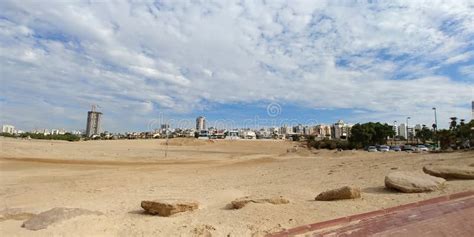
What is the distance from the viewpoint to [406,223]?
8.29 m

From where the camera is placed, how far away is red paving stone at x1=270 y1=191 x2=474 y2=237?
302 inches

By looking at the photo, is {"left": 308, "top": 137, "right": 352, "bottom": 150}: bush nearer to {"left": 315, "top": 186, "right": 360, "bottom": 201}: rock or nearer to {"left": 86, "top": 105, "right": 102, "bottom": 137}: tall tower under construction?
{"left": 315, "top": 186, "right": 360, "bottom": 201}: rock

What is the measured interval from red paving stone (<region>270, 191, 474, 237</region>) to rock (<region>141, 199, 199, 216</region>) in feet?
10.1

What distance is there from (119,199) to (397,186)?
9386 millimetres

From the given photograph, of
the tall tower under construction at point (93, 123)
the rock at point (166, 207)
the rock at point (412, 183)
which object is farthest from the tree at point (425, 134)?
the tall tower under construction at point (93, 123)

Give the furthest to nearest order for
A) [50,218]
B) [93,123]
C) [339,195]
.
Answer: [93,123]
[339,195]
[50,218]

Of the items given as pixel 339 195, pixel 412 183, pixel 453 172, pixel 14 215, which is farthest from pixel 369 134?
pixel 14 215

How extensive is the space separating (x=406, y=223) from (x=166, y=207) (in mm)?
5809

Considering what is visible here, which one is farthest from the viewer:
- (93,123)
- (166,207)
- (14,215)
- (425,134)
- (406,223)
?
(93,123)

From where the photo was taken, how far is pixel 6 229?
820 centimetres

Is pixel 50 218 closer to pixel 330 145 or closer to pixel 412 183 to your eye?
pixel 412 183

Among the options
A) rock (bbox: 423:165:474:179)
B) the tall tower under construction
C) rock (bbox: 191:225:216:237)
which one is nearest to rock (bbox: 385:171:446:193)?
rock (bbox: 423:165:474:179)

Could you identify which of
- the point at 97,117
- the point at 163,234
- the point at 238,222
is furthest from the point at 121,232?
the point at 97,117

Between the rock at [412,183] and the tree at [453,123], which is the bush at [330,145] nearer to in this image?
the tree at [453,123]
